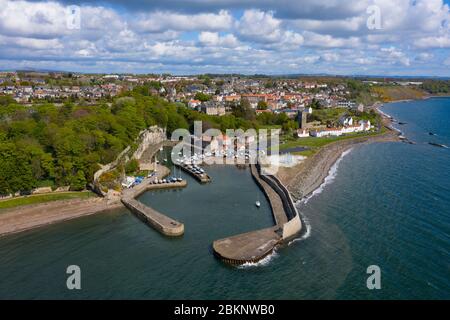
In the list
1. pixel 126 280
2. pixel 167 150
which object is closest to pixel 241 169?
pixel 167 150

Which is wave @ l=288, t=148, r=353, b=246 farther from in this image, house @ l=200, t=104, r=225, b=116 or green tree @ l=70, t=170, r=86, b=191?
house @ l=200, t=104, r=225, b=116

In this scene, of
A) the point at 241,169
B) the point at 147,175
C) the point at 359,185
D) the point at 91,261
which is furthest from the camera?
the point at 241,169

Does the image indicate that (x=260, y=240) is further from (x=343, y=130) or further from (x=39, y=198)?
(x=343, y=130)

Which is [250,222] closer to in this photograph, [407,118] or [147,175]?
[147,175]

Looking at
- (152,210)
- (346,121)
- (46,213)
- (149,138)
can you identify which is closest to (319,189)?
(152,210)

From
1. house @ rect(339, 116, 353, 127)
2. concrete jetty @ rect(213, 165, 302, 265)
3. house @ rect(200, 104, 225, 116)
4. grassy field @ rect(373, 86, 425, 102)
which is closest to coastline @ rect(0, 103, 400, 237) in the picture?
concrete jetty @ rect(213, 165, 302, 265)

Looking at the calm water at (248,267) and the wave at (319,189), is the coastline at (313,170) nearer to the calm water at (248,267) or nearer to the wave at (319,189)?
the wave at (319,189)
